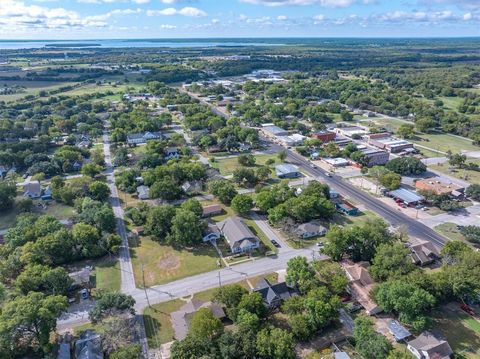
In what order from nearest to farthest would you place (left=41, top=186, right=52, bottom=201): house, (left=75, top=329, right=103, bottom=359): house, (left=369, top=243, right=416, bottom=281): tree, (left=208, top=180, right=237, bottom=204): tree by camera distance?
(left=75, top=329, right=103, bottom=359): house < (left=369, top=243, right=416, bottom=281): tree < (left=208, top=180, right=237, bottom=204): tree < (left=41, top=186, right=52, bottom=201): house

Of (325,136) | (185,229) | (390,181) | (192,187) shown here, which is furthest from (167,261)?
(325,136)

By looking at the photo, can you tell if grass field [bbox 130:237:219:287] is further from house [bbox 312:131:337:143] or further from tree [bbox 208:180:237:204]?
house [bbox 312:131:337:143]

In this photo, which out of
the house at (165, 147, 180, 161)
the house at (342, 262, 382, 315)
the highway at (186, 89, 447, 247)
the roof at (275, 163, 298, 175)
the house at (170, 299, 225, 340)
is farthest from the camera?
the house at (165, 147, 180, 161)

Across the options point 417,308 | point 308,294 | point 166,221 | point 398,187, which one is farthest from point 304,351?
point 398,187

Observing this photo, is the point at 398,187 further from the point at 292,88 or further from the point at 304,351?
the point at 292,88

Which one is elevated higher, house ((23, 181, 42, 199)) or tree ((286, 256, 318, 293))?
tree ((286, 256, 318, 293))

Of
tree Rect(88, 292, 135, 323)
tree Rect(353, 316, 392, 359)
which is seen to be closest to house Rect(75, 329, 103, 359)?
tree Rect(88, 292, 135, 323)

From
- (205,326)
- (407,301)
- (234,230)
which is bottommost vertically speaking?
(234,230)

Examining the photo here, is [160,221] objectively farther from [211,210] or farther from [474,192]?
[474,192]
